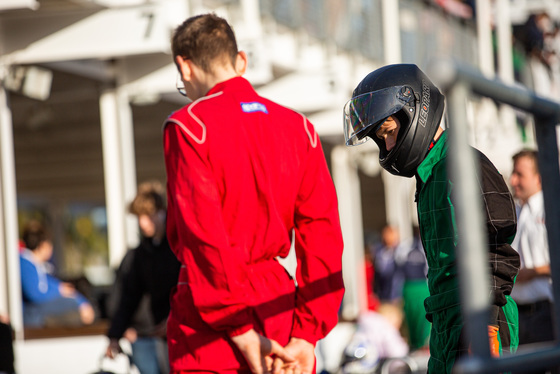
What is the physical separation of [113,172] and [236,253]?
6.48 metres

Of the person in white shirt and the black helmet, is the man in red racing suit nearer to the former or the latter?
the black helmet

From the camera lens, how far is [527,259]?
6.13m

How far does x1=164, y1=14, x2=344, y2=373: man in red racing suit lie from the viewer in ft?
9.20

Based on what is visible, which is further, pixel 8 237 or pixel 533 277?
pixel 8 237

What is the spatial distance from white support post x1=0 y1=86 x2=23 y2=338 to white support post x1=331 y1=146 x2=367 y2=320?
23.4 ft

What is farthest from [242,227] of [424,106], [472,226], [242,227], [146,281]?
[146,281]

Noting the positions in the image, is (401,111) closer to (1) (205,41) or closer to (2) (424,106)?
(2) (424,106)

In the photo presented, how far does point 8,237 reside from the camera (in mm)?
8180

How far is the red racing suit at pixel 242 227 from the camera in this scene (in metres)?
2.80

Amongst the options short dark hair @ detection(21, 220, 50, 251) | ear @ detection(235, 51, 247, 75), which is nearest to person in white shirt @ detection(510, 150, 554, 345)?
ear @ detection(235, 51, 247, 75)

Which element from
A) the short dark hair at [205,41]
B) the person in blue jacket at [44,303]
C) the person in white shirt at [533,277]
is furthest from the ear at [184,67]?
the person in blue jacket at [44,303]

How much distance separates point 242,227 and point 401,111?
59 cm

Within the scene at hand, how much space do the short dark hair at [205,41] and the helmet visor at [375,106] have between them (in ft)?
1.35

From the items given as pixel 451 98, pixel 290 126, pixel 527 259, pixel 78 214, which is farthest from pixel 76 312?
pixel 78 214
